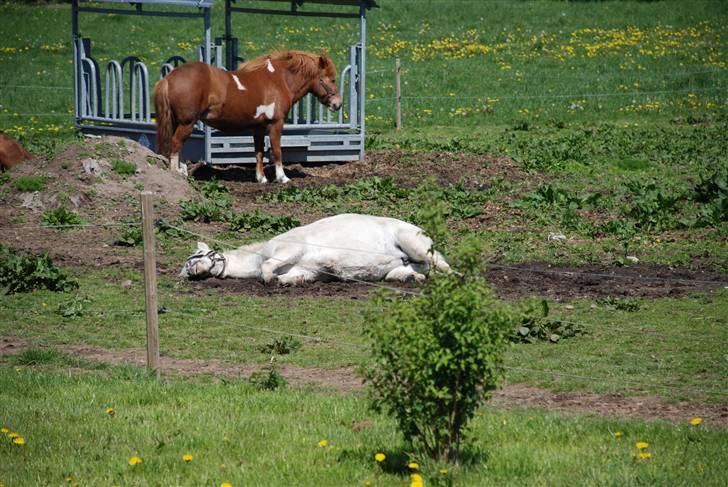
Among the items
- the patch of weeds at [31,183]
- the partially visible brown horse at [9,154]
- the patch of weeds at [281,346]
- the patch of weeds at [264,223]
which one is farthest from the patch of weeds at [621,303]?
the partially visible brown horse at [9,154]

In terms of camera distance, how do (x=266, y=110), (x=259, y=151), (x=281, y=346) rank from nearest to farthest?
(x=281, y=346)
(x=266, y=110)
(x=259, y=151)

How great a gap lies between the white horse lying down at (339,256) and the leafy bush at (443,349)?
5.48 metres

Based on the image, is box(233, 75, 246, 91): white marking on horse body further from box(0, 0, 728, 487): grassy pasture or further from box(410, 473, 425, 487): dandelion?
box(410, 473, 425, 487): dandelion

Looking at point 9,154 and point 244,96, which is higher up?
point 244,96

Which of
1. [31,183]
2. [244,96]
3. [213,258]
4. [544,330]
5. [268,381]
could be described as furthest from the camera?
[244,96]

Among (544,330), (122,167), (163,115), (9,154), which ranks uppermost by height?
(163,115)

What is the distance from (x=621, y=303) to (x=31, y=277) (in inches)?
227

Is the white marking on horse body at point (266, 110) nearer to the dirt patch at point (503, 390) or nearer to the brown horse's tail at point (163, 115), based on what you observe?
the brown horse's tail at point (163, 115)

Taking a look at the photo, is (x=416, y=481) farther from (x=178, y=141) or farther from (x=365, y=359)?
(x=178, y=141)

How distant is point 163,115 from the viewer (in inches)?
692

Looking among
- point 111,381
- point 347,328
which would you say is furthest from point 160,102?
point 111,381

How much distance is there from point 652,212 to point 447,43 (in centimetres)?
2141

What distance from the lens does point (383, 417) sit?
293 inches

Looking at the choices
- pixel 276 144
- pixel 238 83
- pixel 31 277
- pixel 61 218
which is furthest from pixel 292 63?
pixel 31 277
